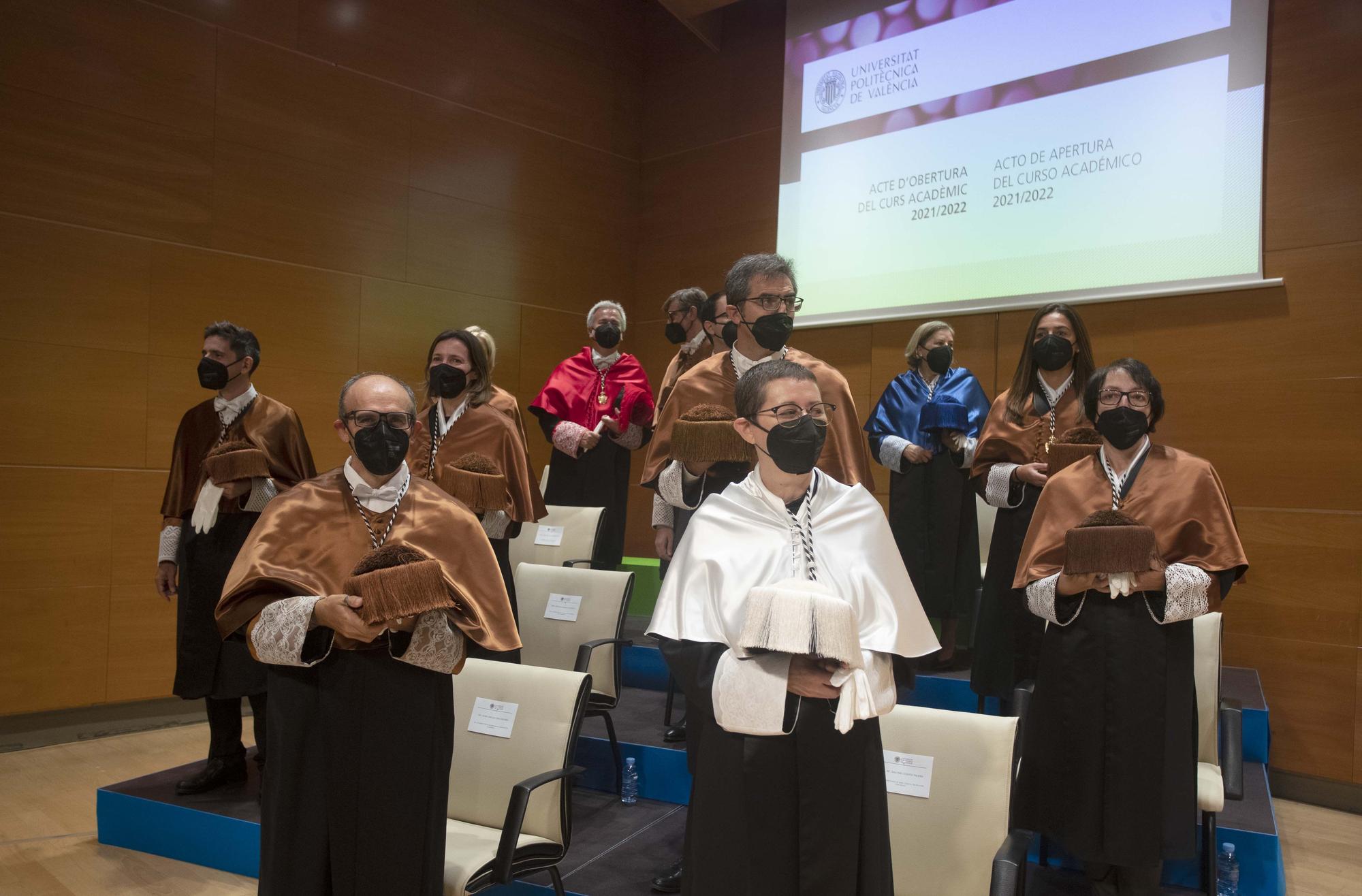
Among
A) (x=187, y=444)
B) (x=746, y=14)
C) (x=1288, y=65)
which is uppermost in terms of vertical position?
(x=746, y=14)

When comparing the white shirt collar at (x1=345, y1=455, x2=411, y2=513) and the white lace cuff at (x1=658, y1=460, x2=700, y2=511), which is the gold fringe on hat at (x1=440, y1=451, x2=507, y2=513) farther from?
the white shirt collar at (x1=345, y1=455, x2=411, y2=513)

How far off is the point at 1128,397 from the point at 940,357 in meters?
1.77

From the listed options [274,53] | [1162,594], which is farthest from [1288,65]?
[274,53]

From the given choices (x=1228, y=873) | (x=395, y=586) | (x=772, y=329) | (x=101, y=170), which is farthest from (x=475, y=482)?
(x=101, y=170)

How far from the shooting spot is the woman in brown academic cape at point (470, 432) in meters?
4.32

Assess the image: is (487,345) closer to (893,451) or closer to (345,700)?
(893,451)

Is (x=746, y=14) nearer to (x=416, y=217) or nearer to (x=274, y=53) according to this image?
(x=416, y=217)

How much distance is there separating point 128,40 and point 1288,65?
6.32 m

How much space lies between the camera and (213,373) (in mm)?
4242

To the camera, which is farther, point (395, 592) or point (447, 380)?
point (447, 380)

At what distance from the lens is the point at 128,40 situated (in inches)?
223

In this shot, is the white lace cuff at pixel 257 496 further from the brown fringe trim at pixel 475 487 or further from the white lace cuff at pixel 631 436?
the white lace cuff at pixel 631 436

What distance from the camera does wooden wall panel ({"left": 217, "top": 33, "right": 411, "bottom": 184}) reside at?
612 cm

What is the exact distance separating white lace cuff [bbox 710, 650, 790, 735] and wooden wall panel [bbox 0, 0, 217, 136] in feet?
18.2
